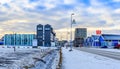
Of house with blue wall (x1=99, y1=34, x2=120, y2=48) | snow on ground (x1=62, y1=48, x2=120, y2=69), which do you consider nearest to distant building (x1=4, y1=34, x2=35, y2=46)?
house with blue wall (x1=99, y1=34, x2=120, y2=48)

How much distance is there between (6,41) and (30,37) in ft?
53.7

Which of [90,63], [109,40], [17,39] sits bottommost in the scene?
[90,63]

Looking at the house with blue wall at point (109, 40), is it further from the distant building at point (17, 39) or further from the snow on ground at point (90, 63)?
the snow on ground at point (90, 63)

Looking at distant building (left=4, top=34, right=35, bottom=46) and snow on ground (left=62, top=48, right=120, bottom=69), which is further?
distant building (left=4, top=34, right=35, bottom=46)

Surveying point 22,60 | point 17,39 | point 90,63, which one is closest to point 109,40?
point 17,39

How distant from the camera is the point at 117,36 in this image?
182 meters

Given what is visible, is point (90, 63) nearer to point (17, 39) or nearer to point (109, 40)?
point (109, 40)

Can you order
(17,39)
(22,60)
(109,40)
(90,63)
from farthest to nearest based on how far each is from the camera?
(17,39)
(109,40)
(22,60)
(90,63)

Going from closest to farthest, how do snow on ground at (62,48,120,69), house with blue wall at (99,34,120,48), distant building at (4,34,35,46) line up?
1. snow on ground at (62,48,120,69)
2. house with blue wall at (99,34,120,48)
3. distant building at (4,34,35,46)

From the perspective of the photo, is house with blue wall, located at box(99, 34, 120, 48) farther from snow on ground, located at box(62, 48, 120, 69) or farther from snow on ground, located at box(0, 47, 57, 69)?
snow on ground, located at box(62, 48, 120, 69)

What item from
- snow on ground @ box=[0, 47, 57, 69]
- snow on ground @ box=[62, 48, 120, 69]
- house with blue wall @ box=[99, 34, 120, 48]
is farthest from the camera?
house with blue wall @ box=[99, 34, 120, 48]

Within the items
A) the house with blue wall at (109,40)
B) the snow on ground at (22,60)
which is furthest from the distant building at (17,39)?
the snow on ground at (22,60)

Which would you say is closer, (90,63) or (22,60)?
(90,63)

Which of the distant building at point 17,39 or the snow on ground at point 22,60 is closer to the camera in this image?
the snow on ground at point 22,60
